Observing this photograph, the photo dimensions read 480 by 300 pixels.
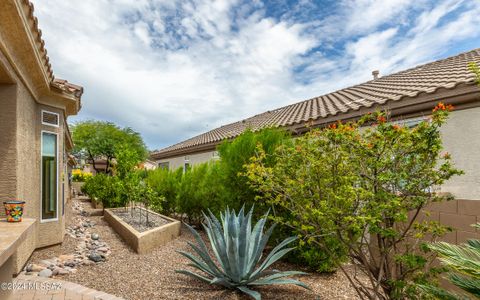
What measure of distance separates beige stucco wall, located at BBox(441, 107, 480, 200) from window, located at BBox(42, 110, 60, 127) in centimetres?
836

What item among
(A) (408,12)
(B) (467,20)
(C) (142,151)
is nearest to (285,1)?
(A) (408,12)

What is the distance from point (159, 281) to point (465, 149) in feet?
19.4

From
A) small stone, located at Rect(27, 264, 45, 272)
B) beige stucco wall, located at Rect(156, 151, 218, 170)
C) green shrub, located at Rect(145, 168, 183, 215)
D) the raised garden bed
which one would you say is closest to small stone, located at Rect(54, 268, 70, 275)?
small stone, located at Rect(27, 264, 45, 272)

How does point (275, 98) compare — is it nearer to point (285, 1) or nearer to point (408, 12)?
point (285, 1)

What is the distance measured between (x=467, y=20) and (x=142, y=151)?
107 ft

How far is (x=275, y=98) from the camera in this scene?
19.3m

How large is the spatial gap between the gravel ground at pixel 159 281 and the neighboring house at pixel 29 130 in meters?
0.82

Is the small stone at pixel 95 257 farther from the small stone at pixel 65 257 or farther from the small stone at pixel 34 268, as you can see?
the small stone at pixel 34 268

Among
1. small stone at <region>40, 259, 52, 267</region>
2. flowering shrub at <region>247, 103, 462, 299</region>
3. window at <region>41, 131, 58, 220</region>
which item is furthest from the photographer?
window at <region>41, 131, 58, 220</region>

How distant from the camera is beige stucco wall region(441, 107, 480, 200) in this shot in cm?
521

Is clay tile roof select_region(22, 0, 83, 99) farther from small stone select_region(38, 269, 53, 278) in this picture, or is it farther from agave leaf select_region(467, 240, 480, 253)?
agave leaf select_region(467, 240, 480, 253)

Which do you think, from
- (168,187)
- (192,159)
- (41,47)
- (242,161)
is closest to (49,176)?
(41,47)

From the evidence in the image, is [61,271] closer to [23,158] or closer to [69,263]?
[69,263]

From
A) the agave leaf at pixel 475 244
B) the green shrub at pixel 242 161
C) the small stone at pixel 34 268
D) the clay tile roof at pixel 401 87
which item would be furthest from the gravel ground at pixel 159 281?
the clay tile roof at pixel 401 87
